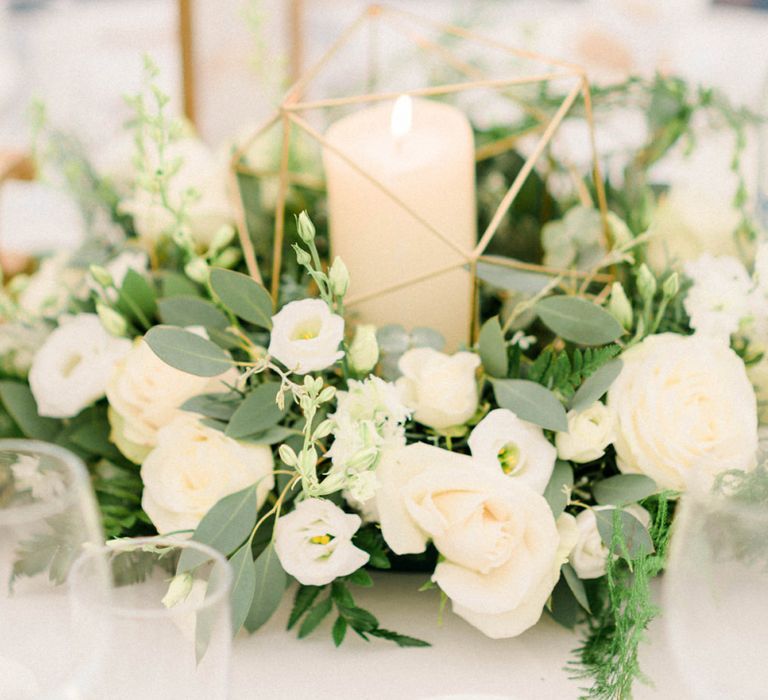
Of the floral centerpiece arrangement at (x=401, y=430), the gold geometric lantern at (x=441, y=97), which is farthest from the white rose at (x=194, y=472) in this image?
the gold geometric lantern at (x=441, y=97)

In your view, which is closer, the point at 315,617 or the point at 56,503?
the point at 56,503

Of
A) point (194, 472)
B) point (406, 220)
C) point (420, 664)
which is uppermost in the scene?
point (406, 220)

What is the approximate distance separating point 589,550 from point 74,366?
13.8 inches

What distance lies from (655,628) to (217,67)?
0.68 meters

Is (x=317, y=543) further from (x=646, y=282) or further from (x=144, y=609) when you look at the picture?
(x=646, y=282)

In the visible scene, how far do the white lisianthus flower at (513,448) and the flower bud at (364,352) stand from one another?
7 cm

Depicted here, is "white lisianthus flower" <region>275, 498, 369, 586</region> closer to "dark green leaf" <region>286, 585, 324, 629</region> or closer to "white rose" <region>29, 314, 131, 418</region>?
"dark green leaf" <region>286, 585, 324, 629</region>

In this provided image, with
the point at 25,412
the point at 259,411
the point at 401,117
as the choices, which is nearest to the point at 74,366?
the point at 25,412

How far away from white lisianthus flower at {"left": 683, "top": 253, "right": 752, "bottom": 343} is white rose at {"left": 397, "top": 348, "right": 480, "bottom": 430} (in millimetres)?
140

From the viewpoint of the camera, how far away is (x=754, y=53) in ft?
4.63

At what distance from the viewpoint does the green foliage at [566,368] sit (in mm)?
541

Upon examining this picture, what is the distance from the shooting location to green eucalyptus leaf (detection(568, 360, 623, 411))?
1.75ft

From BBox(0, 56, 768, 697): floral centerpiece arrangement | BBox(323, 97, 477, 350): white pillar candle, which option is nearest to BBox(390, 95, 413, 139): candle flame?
BBox(323, 97, 477, 350): white pillar candle

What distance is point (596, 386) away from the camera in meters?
0.54
